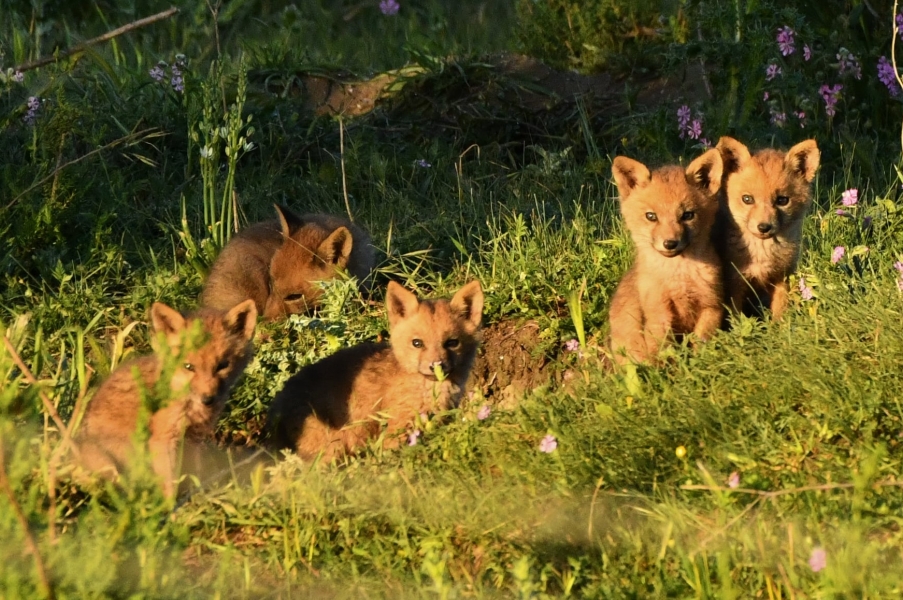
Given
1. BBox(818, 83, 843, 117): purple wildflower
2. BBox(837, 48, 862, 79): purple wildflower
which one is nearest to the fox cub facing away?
BBox(818, 83, 843, 117): purple wildflower

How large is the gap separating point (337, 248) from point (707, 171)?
215cm

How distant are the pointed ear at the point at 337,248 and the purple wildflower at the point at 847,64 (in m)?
3.35

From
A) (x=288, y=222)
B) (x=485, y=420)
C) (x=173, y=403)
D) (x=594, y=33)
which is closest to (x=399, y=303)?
(x=485, y=420)

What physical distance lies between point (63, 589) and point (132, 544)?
0.29 meters

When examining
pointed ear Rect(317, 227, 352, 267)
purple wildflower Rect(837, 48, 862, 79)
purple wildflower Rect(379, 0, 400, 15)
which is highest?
purple wildflower Rect(379, 0, 400, 15)

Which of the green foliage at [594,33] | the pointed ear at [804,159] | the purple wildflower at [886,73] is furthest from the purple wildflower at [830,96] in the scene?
the pointed ear at [804,159]

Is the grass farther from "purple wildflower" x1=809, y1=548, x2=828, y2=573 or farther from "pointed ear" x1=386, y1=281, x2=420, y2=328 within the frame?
"pointed ear" x1=386, y1=281, x2=420, y2=328

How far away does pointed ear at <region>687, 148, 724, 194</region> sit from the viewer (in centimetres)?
553

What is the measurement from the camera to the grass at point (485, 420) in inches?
148

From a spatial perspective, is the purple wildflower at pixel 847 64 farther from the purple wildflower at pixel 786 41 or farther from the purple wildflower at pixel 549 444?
the purple wildflower at pixel 549 444

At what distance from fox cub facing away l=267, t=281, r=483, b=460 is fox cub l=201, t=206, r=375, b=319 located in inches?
47.6

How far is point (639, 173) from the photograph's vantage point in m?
5.70

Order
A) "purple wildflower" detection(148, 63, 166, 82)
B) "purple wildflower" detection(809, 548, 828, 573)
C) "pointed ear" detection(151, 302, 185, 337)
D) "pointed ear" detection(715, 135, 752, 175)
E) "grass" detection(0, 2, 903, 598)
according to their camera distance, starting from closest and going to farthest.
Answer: "purple wildflower" detection(809, 548, 828, 573), "grass" detection(0, 2, 903, 598), "pointed ear" detection(151, 302, 185, 337), "pointed ear" detection(715, 135, 752, 175), "purple wildflower" detection(148, 63, 166, 82)

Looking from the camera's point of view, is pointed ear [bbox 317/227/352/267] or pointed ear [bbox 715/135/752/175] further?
pointed ear [bbox 317/227/352/267]
